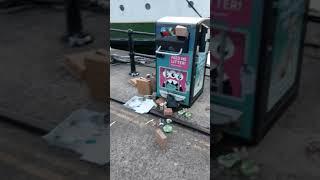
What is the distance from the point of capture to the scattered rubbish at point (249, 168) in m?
1.00

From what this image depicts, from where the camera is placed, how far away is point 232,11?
2.79ft

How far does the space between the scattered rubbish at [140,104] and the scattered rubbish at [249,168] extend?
4039mm

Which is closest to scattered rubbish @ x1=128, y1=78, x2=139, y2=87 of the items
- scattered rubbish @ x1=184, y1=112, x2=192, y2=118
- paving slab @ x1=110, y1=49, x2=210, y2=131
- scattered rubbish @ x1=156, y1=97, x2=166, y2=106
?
paving slab @ x1=110, y1=49, x2=210, y2=131

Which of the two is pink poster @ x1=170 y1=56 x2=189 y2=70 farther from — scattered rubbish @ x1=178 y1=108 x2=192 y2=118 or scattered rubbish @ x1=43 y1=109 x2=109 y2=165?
scattered rubbish @ x1=43 y1=109 x2=109 y2=165

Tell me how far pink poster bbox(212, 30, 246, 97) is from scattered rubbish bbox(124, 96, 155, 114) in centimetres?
412

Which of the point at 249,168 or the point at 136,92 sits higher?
the point at 249,168

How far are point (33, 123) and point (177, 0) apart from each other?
725cm

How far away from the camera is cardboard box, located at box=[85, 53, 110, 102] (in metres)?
0.90

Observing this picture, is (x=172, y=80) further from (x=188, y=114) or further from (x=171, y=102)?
(x=188, y=114)

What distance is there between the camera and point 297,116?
3.33ft

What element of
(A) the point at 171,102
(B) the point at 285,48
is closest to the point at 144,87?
(A) the point at 171,102

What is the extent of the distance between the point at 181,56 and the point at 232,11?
14.4 ft

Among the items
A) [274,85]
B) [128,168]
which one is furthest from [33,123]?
[128,168]

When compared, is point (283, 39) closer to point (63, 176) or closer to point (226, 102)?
point (226, 102)
